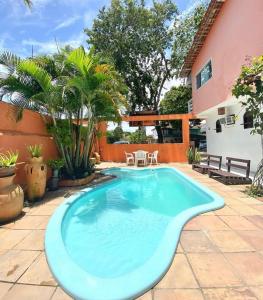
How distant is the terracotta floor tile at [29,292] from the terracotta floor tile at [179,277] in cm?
140

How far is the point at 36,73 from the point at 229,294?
8256mm

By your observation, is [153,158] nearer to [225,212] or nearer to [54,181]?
[54,181]

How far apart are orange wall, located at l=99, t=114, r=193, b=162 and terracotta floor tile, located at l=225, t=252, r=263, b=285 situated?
15.0 metres

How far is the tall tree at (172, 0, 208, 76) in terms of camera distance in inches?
857

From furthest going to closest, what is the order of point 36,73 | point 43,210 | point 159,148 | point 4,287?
point 159,148, point 36,73, point 43,210, point 4,287

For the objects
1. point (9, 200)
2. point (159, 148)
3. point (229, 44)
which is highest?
point (229, 44)

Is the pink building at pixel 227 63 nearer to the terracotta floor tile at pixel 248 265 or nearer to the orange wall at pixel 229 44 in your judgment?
→ the orange wall at pixel 229 44

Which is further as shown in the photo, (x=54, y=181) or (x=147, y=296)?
(x=54, y=181)

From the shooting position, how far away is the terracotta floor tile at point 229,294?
283cm

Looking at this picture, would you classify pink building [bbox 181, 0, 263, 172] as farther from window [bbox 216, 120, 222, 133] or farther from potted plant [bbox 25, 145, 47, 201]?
potted plant [bbox 25, 145, 47, 201]

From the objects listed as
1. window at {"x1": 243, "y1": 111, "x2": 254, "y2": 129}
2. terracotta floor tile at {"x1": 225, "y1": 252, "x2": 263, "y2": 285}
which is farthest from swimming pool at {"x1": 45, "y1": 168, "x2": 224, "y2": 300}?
window at {"x1": 243, "y1": 111, "x2": 254, "y2": 129}

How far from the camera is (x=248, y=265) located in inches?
140

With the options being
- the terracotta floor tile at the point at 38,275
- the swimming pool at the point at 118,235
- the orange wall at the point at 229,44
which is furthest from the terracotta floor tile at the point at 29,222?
the orange wall at the point at 229,44

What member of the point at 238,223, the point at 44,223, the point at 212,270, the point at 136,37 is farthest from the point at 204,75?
the point at 212,270
